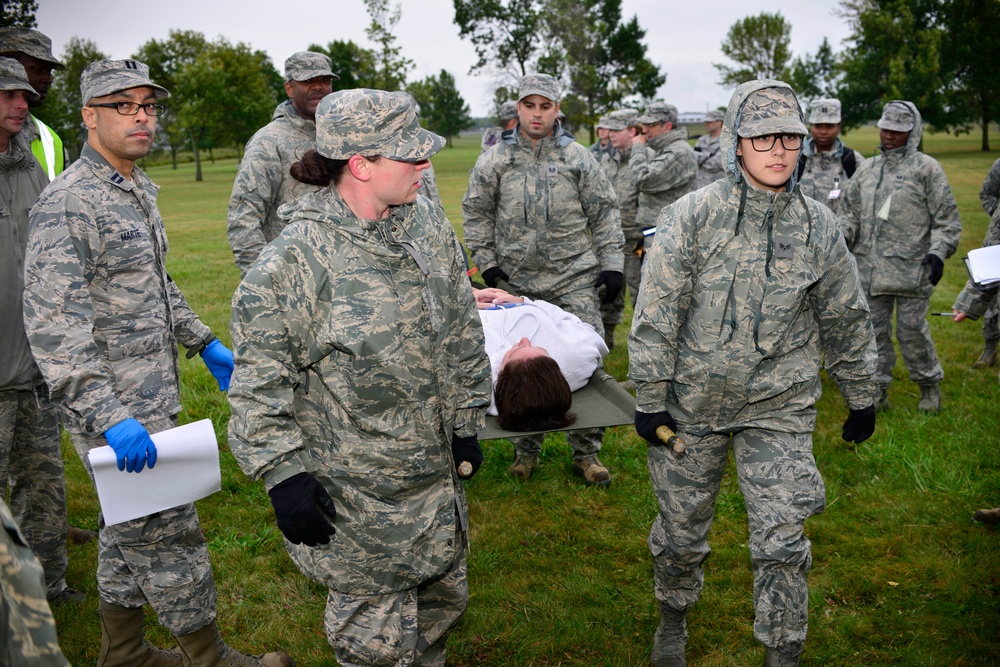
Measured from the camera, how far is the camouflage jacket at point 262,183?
582 cm

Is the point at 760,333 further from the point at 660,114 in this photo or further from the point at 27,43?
the point at 660,114

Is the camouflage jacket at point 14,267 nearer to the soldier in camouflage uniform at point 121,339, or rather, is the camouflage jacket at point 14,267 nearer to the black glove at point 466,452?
the soldier in camouflage uniform at point 121,339

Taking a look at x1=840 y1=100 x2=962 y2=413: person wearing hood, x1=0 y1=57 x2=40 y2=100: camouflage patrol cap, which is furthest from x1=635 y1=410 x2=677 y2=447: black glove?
x1=840 y1=100 x2=962 y2=413: person wearing hood

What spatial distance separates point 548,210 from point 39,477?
3677 mm

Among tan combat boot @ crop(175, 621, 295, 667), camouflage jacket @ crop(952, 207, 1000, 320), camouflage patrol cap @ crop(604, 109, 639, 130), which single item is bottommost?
tan combat boot @ crop(175, 621, 295, 667)

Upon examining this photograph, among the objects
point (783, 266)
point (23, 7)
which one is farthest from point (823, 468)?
point (23, 7)

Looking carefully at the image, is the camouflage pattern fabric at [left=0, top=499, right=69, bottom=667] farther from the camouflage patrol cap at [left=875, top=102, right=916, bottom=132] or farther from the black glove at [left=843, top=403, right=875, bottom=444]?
the camouflage patrol cap at [left=875, top=102, right=916, bottom=132]

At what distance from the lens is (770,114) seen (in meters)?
3.63

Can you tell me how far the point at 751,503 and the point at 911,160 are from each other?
5048mm

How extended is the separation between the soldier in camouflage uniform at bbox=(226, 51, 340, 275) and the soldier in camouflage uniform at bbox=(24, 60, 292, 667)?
1.71m

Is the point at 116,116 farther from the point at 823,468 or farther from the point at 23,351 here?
the point at 823,468

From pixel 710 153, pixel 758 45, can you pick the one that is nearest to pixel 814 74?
pixel 758 45

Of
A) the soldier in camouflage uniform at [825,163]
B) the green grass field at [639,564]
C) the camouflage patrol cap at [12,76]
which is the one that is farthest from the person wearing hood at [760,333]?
the soldier in camouflage uniform at [825,163]

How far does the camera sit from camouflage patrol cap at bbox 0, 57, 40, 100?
13.2 ft
